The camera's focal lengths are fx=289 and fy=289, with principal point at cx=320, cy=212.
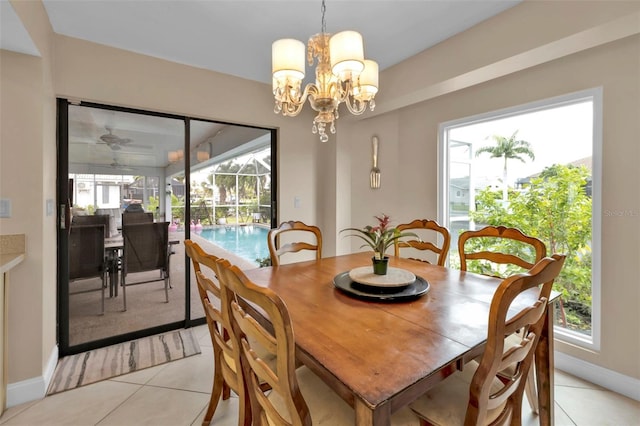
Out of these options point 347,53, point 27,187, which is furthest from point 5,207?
point 347,53

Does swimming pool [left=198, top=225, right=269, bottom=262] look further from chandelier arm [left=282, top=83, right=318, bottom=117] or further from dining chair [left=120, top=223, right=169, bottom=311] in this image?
chandelier arm [left=282, top=83, right=318, bottom=117]

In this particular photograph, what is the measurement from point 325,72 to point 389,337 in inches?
60.3

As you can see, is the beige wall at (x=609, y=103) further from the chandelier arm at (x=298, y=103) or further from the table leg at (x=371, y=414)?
the table leg at (x=371, y=414)

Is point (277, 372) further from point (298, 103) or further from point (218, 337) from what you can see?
point (298, 103)

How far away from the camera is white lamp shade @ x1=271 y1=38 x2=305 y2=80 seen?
155 centimetres

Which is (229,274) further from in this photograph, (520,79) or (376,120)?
(376,120)

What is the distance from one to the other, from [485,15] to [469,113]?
2.93ft

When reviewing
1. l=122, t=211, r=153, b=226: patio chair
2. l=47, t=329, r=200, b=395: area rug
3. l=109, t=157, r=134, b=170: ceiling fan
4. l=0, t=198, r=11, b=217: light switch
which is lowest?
l=47, t=329, r=200, b=395: area rug

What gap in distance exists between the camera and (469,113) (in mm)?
2732

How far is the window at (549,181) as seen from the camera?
208 centimetres

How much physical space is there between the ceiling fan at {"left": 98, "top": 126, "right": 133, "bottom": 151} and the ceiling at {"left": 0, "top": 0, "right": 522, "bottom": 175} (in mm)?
24

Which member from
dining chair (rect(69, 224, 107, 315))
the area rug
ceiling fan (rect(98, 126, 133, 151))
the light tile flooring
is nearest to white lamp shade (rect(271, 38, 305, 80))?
ceiling fan (rect(98, 126, 133, 151))

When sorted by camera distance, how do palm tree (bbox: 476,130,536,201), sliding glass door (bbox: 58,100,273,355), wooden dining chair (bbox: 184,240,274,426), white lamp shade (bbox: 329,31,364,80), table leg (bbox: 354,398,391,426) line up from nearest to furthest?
table leg (bbox: 354,398,391,426) < wooden dining chair (bbox: 184,240,274,426) < white lamp shade (bbox: 329,31,364,80) < sliding glass door (bbox: 58,100,273,355) < palm tree (bbox: 476,130,536,201)

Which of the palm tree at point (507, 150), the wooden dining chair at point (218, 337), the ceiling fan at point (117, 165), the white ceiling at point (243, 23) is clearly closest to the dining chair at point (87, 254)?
the ceiling fan at point (117, 165)
